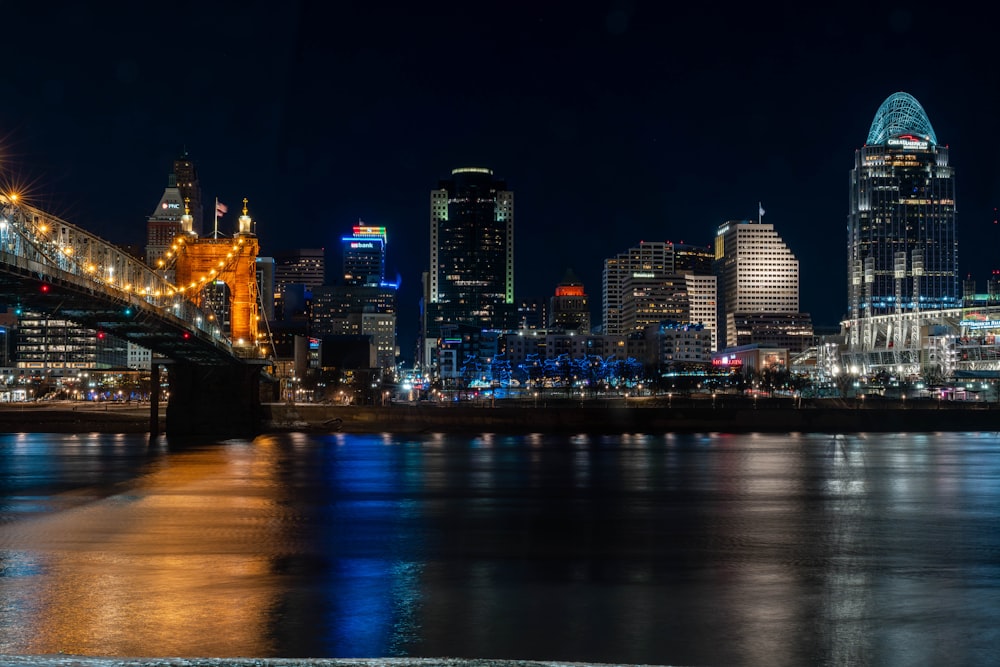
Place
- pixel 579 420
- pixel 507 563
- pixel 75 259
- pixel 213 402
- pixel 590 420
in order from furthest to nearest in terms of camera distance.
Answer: pixel 579 420, pixel 590 420, pixel 213 402, pixel 75 259, pixel 507 563

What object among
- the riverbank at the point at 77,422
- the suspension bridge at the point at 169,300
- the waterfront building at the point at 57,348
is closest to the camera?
the suspension bridge at the point at 169,300

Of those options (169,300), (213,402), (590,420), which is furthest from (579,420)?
(169,300)

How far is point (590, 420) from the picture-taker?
8381 centimetres

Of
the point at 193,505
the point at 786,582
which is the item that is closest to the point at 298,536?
the point at 193,505

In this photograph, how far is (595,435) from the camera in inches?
3088

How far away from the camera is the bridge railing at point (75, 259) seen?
34.7m

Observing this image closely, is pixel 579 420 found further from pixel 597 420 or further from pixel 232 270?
pixel 232 270

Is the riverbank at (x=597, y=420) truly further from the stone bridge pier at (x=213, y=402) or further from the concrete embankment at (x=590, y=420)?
the stone bridge pier at (x=213, y=402)

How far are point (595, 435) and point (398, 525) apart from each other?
49979 mm

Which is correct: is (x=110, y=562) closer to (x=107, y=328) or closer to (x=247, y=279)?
(x=107, y=328)

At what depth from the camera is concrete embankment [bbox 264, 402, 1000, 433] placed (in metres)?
82.9

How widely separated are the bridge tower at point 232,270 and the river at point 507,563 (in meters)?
27.2

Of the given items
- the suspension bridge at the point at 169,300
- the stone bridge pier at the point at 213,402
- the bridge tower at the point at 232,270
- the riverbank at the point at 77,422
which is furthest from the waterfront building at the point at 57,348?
the stone bridge pier at the point at 213,402

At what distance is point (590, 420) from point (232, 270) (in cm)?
3040
